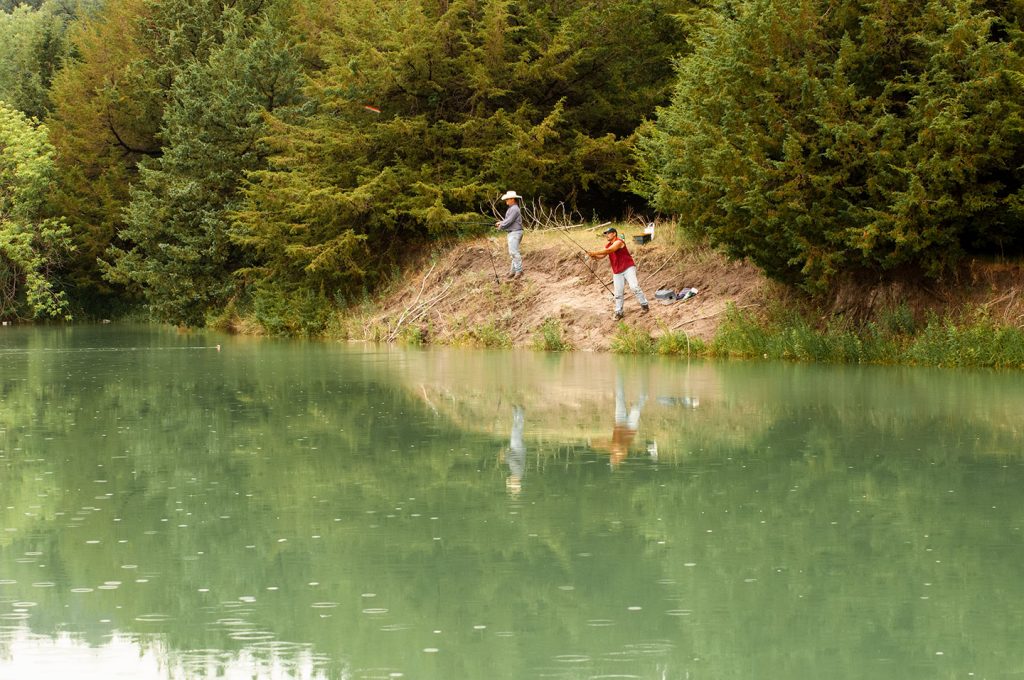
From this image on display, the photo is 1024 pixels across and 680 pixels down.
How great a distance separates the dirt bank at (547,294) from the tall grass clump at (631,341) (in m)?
0.29

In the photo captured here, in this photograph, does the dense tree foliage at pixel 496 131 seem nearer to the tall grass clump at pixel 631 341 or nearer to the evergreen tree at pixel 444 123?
the evergreen tree at pixel 444 123

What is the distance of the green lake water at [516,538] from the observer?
718cm

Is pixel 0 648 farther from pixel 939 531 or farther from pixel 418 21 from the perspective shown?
pixel 418 21

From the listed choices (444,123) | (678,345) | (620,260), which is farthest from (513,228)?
(678,345)

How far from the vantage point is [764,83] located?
27953 mm

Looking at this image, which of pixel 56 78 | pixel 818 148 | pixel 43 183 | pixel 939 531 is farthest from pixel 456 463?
pixel 56 78

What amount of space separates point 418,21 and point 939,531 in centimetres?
3306

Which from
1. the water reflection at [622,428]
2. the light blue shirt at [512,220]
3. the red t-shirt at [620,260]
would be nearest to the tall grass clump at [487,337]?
the light blue shirt at [512,220]

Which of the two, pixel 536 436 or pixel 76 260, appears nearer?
pixel 536 436

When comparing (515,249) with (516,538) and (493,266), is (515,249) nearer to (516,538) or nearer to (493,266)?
(493,266)

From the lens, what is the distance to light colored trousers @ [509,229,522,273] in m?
37.1

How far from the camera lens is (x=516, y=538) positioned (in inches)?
390

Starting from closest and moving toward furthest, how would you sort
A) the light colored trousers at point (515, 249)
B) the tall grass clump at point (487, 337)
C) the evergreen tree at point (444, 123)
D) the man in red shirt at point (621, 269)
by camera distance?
the man in red shirt at point (621, 269), the tall grass clump at point (487, 337), the light colored trousers at point (515, 249), the evergreen tree at point (444, 123)

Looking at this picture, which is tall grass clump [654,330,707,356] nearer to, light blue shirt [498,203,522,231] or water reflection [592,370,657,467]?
light blue shirt [498,203,522,231]
